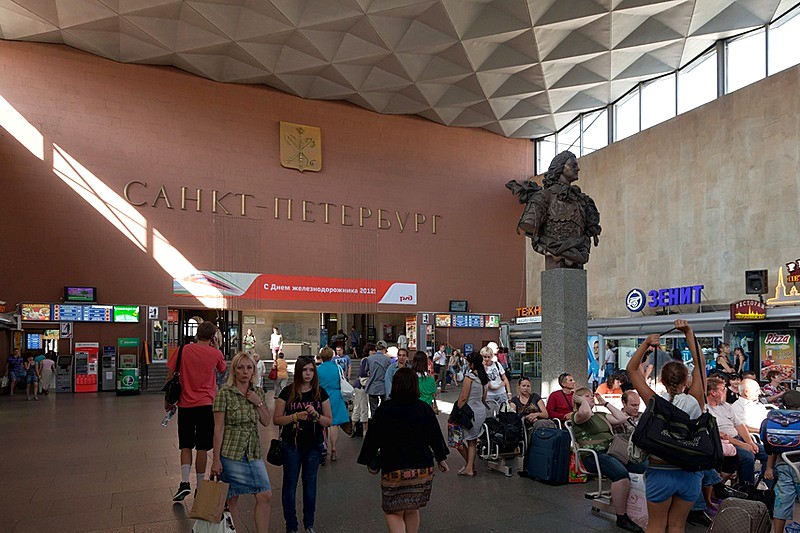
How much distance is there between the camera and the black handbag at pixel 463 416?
21.7 feet

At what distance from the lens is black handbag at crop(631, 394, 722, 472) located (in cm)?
341

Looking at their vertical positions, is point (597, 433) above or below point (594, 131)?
below

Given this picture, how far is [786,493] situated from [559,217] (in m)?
5.09

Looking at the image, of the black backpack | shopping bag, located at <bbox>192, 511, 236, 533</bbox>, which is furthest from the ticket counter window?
shopping bag, located at <bbox>192, 511, 236, 533</bbox>

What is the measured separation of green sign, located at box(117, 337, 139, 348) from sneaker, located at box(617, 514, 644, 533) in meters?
16.7

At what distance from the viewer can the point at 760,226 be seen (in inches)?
663

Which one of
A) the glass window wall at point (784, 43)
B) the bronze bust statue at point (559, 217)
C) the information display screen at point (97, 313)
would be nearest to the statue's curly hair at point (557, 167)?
the bronze bust statue at point (559, 217)

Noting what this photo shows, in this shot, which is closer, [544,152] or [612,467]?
[612,467]

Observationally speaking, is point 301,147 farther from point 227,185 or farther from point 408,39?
point 408,39

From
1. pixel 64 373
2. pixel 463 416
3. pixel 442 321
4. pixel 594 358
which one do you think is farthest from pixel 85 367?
pixel 594 358

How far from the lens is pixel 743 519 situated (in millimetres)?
3604

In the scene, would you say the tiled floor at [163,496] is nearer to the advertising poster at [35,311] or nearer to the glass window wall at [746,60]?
the advertising poster at [35,311]

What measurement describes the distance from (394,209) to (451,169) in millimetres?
3121

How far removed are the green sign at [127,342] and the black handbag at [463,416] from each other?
1456 centimetres
